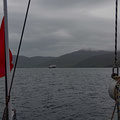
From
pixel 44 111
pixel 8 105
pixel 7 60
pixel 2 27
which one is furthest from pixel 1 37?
pixel 44 111

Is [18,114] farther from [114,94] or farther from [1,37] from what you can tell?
[114,94]

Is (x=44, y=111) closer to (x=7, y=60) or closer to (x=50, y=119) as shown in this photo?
(x=50, y=119)

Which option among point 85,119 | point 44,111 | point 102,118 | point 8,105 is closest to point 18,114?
point 44,111

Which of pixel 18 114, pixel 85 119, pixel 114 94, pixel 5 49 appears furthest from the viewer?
pixel 18 114

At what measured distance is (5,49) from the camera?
558cm

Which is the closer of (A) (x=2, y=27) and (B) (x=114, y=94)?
(B) (x=114, y=94)

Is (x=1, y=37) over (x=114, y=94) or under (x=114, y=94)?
over

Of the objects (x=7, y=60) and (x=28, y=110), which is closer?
(x=7, y=60)

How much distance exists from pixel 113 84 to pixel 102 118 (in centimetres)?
1550

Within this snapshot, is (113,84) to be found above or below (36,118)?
above

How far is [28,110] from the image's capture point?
21891 millimetres

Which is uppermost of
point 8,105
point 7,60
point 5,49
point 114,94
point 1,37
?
point 1,37

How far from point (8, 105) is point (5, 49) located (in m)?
1.87

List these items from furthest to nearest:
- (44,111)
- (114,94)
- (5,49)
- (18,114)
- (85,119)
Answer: (44,111), (18,114), (85,119), (5,49), (114,94)
